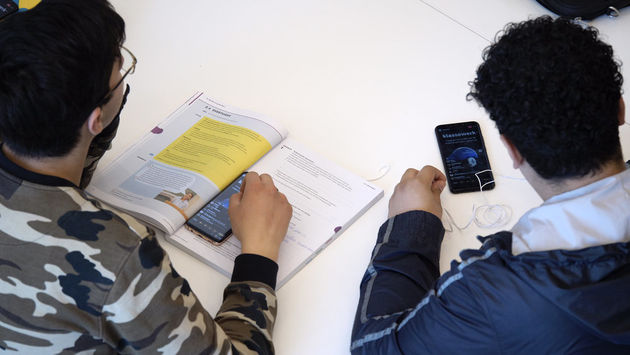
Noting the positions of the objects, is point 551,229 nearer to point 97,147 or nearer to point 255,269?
point 255,269

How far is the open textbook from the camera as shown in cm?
111

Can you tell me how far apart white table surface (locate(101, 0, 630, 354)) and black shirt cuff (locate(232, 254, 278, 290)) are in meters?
0.05

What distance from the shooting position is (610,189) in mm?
814

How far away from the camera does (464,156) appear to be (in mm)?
1229

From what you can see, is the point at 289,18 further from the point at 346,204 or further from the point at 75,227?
the point at 75,227

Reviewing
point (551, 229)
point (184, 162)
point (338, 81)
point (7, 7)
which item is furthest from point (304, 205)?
point (7, 7)

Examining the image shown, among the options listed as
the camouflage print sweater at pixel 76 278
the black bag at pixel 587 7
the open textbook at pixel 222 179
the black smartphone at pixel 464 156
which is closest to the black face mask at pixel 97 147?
the open textbook at pixel 222 179

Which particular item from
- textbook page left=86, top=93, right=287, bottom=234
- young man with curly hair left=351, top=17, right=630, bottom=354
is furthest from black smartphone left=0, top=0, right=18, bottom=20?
young man with curly hair left=351, top=17, right=630, bottom=354

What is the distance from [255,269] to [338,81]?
546mm

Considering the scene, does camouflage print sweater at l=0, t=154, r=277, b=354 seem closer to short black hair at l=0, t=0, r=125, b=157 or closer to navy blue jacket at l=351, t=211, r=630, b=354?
short black hair at l=0, t=0, r=125, b=157

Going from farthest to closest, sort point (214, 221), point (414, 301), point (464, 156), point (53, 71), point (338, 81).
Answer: point (338, 81) → point (464, 156) → point (214, 221) → point (414, 301) → point (53, 71)

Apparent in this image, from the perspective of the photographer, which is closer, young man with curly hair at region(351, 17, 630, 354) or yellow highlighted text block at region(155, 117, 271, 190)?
young man with curly hair at region(351, 17, 630, 354)

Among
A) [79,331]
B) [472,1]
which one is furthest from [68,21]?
[472,1]

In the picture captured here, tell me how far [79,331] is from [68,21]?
0.39 m
